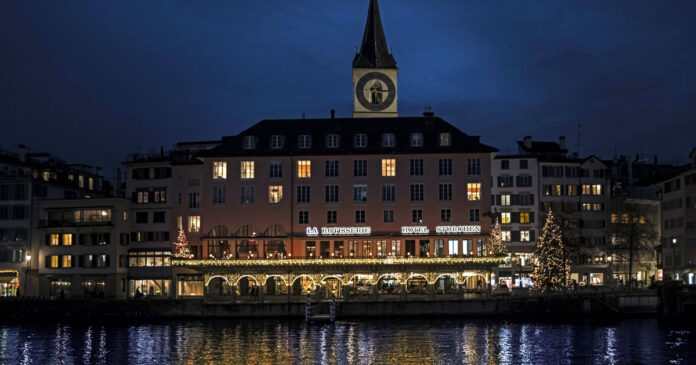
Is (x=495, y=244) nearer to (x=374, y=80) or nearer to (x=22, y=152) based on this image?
(x=374, y=80)

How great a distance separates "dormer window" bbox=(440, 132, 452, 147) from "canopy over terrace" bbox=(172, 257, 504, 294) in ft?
51.3

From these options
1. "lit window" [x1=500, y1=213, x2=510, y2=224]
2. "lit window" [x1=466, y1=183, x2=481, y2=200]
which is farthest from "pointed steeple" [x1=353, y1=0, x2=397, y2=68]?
"lit window" [x1=466, y1=183, x2=481, y2=200]

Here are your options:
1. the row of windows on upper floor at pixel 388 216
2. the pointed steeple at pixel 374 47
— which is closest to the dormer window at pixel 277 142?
the row of windows on upper floor at pixel 388 216

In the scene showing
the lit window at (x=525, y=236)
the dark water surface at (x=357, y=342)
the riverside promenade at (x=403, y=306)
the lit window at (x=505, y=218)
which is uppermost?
the lit window at (x=505, y=218)

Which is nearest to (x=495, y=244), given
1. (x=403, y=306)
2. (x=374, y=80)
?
(x=403, y=306)

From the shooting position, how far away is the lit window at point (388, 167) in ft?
333

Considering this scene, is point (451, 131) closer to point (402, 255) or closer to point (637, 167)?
point (402, 255)

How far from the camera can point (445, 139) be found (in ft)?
333

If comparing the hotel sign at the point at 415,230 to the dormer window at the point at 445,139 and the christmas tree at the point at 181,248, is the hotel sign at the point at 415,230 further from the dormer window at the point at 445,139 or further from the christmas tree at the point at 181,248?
the christmas tree at the point at 181,248

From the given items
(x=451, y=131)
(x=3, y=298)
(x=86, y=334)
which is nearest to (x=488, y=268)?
(x=451, y=131)

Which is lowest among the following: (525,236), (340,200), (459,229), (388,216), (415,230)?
(525,236)

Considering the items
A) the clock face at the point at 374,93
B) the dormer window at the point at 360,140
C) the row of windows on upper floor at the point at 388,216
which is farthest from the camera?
the clock face at the point at 374,93

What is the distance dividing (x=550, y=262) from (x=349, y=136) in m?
29.1

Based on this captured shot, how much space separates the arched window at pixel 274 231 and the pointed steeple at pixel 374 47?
135ft
